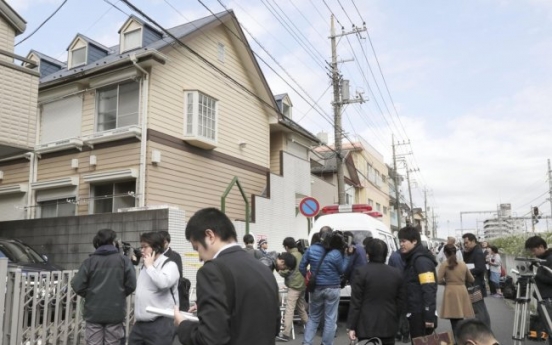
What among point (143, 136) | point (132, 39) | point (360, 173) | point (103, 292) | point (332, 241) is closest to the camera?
point (103, 292)

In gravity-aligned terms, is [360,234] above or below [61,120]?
below

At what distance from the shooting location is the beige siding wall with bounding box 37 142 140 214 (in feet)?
47.5

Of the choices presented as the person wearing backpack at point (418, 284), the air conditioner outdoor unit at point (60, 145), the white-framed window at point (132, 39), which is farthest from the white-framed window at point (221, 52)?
the person wearing backpack at point (418, 284)

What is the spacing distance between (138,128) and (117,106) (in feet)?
4.93

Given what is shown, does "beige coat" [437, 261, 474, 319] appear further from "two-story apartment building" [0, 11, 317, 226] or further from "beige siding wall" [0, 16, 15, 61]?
"beige siding wall" [0, 16, 15, 61]

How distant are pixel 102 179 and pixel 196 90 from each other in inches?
164

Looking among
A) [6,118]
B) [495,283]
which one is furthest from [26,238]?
[495,283]

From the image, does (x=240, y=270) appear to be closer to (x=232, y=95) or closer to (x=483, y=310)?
(x=483, y=310)

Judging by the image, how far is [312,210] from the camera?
1343 cm

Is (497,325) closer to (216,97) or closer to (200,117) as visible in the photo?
(200,117)

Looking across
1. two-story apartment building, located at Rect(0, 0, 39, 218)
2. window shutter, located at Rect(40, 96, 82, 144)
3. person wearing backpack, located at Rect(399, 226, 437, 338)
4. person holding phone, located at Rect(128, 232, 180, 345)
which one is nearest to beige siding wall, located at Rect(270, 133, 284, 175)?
window shutter, located at Rect(40, 96, 82, 144)

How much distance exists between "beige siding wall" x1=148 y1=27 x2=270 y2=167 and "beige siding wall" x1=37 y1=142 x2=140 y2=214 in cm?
110

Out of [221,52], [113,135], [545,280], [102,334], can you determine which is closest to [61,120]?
[113,135]

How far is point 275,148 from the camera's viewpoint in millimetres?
22156
